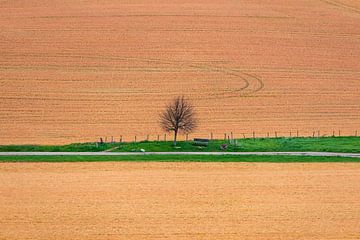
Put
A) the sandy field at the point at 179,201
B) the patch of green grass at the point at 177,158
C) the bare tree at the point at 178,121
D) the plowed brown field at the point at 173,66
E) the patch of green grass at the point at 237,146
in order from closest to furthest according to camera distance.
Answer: the sandy field at the point at 179,201 < the patch of green grass at the point at 177,158 < the patch of green grass at the point at 237,146 < the bare tree at the point at 178,121 < the plowed brown field at the point at 173,66

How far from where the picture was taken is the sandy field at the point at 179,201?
38438 mm

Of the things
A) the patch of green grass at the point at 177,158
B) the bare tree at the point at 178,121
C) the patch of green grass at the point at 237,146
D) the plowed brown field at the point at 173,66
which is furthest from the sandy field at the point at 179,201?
the plowed brown field at the point at 173,66

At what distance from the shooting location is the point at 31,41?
260 feet

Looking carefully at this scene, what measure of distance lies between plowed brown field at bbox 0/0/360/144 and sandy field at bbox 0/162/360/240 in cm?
1067

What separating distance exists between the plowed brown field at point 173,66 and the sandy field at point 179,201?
35.0 ft

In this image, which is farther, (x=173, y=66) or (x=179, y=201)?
(x=173, y=66)

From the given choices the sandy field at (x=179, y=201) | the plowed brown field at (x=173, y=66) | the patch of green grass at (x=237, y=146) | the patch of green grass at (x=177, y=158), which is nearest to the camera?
the sandy field at (x=179, y=201)

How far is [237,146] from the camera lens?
55.2 m

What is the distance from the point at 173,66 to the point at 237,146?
20835mm

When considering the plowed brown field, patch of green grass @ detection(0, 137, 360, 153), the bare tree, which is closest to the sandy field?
patch of green grass @ detection(0, 137, 360, 153)

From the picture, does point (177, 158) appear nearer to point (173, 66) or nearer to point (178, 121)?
point (178, 121)

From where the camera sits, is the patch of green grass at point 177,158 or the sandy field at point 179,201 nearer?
the sandy field at point 179,201

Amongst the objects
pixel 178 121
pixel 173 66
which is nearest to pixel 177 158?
pixel 178 121

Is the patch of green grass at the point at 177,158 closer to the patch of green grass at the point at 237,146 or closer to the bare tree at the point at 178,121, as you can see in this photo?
the patch of green grass at the point at 237,146
